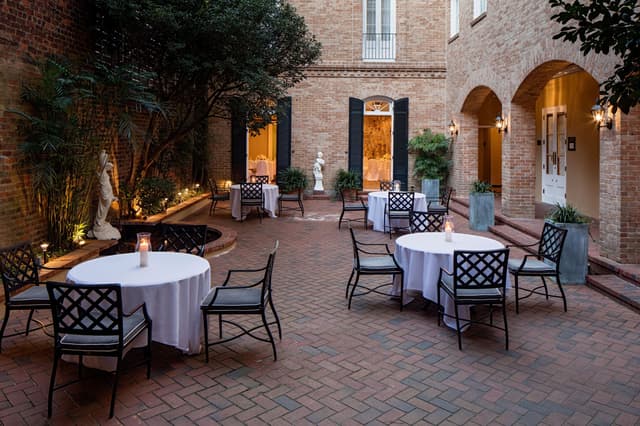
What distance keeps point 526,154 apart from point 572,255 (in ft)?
16.6

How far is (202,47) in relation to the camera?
415 inches

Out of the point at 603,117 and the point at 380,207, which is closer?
the point at 603,117

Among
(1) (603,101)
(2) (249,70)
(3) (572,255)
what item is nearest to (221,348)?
(1) (603,101)

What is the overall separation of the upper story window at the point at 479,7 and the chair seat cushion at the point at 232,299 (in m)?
11.1

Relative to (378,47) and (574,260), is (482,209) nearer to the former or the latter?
(574,260)

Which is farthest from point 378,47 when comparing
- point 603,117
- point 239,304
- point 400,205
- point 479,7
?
point 239,304

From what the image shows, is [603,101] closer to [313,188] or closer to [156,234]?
[156,234]

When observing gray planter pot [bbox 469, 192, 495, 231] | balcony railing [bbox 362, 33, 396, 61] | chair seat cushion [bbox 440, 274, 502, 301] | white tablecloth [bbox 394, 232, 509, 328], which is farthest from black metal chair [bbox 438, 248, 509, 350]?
balcony railing [bbox 362, 33, 396, 61]

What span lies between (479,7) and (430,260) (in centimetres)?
1026

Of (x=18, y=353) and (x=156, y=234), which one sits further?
(x=156, y=234)

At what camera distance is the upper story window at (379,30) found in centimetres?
1784

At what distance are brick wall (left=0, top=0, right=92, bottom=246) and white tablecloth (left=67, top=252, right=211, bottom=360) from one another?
2920 mm

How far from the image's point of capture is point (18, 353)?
4.82 m

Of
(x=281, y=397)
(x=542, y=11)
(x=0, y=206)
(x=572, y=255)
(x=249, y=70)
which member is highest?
(x=542, y=11)
